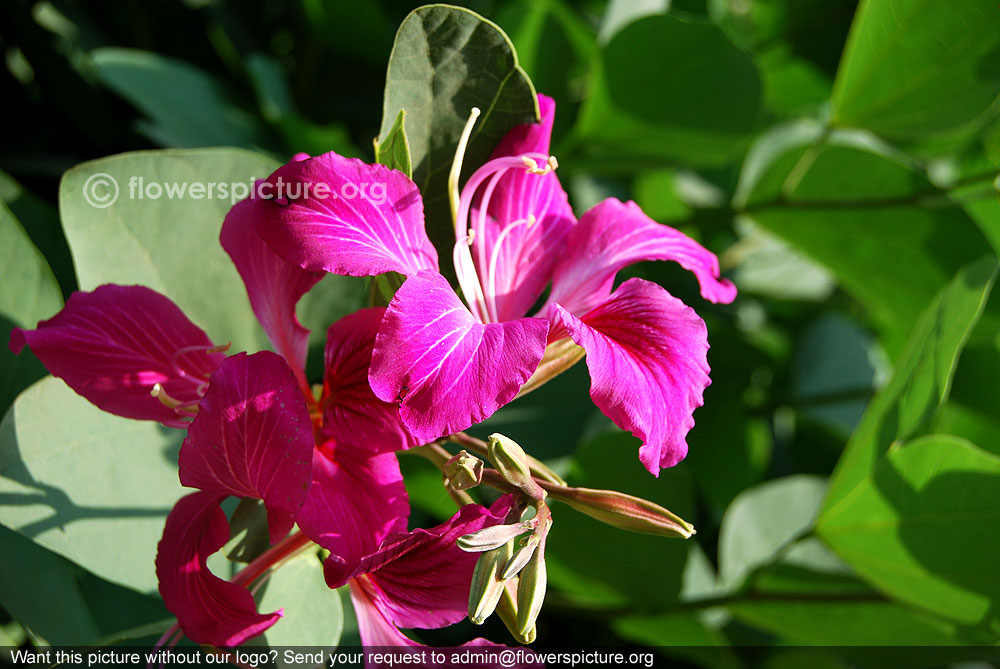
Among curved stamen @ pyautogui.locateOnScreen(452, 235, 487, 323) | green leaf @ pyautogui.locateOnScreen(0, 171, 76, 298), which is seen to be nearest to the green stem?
curved stamen @ pyautogui.locateOnScreen(452, 235, 487, 323)

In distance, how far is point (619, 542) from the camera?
100 centimetres

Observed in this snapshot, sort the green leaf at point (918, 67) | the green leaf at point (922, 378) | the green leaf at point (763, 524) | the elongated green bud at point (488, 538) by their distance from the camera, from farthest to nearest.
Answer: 1. the green leaf at point (763, 524)
2. the green leaf at point (918, 67)
3. the green leaf at point (922, 378)
4. the elongated green bud at point (488, 538)

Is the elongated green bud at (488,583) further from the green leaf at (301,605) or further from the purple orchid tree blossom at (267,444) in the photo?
the green leaf at (301,605)

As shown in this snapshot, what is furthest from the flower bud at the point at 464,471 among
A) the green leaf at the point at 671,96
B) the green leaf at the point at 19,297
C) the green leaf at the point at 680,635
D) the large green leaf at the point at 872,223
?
the large green leaf at the point at 872,223

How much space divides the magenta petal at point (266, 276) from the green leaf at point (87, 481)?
8.0 inches

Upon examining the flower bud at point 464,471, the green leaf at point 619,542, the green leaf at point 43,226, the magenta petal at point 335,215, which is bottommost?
the green leaf at point 619,542

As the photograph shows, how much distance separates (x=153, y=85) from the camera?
1094 mm

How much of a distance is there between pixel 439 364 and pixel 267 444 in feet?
0.42

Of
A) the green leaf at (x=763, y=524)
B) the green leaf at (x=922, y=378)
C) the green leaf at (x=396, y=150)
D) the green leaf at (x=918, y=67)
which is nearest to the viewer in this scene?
the green leaf at (x=396, y=150)

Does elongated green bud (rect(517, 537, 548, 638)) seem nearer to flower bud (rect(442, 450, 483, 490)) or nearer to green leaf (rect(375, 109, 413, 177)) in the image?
flower bud (rect(442, 450, 483, 490))

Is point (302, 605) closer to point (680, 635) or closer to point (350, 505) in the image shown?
point (350, 505)

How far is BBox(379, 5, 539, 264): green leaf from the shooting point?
72cm

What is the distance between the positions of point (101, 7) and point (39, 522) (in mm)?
861

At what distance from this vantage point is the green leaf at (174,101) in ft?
3.51
